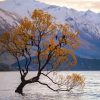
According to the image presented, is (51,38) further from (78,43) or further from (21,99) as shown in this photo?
(21,99)

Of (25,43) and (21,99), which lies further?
(25,43)

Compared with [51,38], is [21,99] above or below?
below

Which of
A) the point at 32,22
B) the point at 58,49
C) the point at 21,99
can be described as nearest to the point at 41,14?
the point at 32,22

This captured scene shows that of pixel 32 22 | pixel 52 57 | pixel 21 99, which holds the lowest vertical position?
pixel 21 99

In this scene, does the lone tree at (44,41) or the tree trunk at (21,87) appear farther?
the tree trunk at (21,87)

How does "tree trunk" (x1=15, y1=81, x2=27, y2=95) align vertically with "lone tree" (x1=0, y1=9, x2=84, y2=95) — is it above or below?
below

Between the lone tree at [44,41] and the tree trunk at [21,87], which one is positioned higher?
the lone tree at [44,41]

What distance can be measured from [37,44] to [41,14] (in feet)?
15.5

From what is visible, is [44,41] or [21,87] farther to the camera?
[21,87]

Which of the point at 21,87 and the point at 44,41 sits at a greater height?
the point at 44,41

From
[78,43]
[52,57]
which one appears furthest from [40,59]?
[78,43]

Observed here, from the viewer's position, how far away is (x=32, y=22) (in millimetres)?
67250

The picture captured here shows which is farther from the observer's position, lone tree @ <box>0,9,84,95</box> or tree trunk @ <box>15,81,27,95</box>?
tree trunk @ <box>15,81,27,95</box>

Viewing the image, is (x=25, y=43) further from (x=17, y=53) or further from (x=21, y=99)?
(x=21, y=99)
